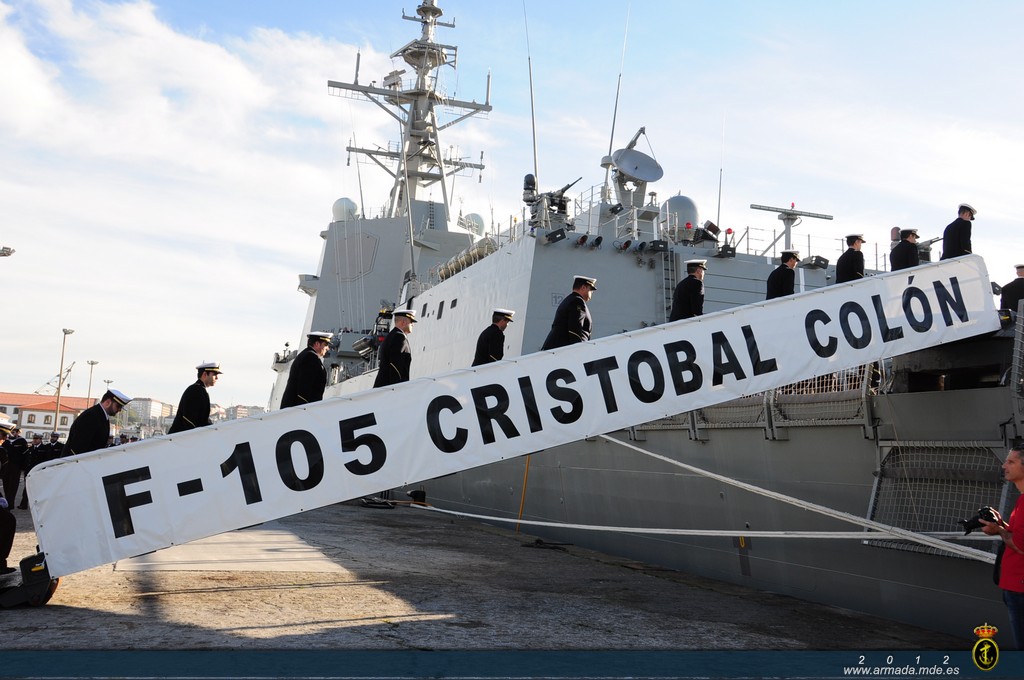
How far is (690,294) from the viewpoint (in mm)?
7887

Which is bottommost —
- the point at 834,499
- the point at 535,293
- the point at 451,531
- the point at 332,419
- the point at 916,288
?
the point at 451,531

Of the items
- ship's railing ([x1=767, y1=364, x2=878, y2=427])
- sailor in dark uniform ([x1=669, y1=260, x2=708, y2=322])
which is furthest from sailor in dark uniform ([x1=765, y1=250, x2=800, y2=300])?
ship's railing ([x1=767, y1=364, x2=878, y2=427])

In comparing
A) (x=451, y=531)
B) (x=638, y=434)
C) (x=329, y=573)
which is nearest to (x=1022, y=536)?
(x=329, y=573)

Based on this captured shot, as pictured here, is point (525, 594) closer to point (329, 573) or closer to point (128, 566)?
point (329, 573)

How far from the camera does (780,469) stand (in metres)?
8.23

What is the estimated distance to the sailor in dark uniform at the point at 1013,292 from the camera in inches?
303

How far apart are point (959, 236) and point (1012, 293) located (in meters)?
0.79

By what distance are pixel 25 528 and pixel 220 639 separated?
326 inches

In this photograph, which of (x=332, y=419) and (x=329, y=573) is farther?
(x=329, y=573)

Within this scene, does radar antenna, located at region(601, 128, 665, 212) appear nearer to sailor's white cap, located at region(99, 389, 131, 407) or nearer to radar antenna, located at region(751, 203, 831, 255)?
radar antenna, located at region(751, 203, 831, 255)

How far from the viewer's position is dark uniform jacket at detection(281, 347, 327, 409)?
7332mm

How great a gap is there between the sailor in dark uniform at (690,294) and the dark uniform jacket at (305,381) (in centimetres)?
330

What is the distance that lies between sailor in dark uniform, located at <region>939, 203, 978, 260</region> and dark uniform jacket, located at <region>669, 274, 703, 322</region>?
2.16 metres

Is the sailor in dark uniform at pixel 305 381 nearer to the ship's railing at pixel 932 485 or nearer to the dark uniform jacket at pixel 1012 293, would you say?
the ship's railing at pixel 932 485
